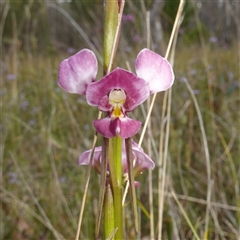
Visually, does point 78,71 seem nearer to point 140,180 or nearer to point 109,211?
point 109,211

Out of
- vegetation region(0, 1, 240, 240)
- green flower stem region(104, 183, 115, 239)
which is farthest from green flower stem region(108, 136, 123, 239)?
vegetation region(0, 1, 240, 240)

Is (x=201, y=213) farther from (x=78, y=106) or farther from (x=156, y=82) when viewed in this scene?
(x=78, y=106)

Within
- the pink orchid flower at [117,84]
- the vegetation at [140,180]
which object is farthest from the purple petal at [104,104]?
the vegetation at [140,180]

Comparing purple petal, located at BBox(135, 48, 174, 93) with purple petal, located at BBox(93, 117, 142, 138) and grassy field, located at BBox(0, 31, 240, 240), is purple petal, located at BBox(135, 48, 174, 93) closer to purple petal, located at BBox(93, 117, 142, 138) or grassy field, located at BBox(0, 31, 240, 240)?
purple petal, located at BBox(93, 117, 142, 138)

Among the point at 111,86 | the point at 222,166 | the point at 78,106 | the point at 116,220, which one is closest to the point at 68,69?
the point at 111,86

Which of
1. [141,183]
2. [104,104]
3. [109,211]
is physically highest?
[104,104]

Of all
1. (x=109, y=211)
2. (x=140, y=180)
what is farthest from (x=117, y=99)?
(x=140, y=180)

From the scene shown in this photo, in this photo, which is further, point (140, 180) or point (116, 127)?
point (140, 180)
